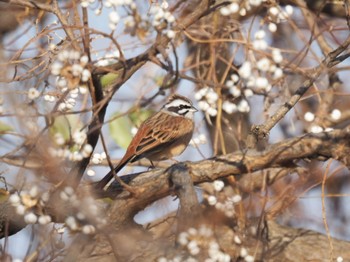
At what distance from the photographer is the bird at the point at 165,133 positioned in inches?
267

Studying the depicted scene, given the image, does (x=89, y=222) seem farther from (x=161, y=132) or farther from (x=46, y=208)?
(x=161, y=132)

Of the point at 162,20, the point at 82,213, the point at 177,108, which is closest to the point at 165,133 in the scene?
the point at 177,108

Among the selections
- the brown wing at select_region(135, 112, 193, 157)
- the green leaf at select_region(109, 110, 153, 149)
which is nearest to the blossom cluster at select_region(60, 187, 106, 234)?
the brown wing at select_region(135, 112, 193, 157)

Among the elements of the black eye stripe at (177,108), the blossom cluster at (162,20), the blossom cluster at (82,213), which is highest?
the blossom cluster at (162,20)

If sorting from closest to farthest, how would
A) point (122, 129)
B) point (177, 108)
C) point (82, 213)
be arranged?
point (82, 213)
point (122, 129)
point (177, 108)

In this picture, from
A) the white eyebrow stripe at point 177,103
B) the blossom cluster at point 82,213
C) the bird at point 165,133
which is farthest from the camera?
the white eyebrow stripe at point 177,103

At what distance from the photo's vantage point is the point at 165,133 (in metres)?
7.21

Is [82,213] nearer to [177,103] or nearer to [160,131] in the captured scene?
[160,131]

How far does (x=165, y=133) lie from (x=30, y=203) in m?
3.57

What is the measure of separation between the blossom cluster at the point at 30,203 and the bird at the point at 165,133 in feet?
8.30

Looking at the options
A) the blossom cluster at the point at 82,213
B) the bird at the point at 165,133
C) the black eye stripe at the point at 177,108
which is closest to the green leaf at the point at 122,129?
the bird at the point at 165,133

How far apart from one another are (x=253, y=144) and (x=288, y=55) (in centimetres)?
337

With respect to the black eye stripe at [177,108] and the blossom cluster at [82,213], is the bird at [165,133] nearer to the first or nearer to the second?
the black eye stripe at [177,108]

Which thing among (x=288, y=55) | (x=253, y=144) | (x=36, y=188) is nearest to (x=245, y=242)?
(x=253, y=144)
